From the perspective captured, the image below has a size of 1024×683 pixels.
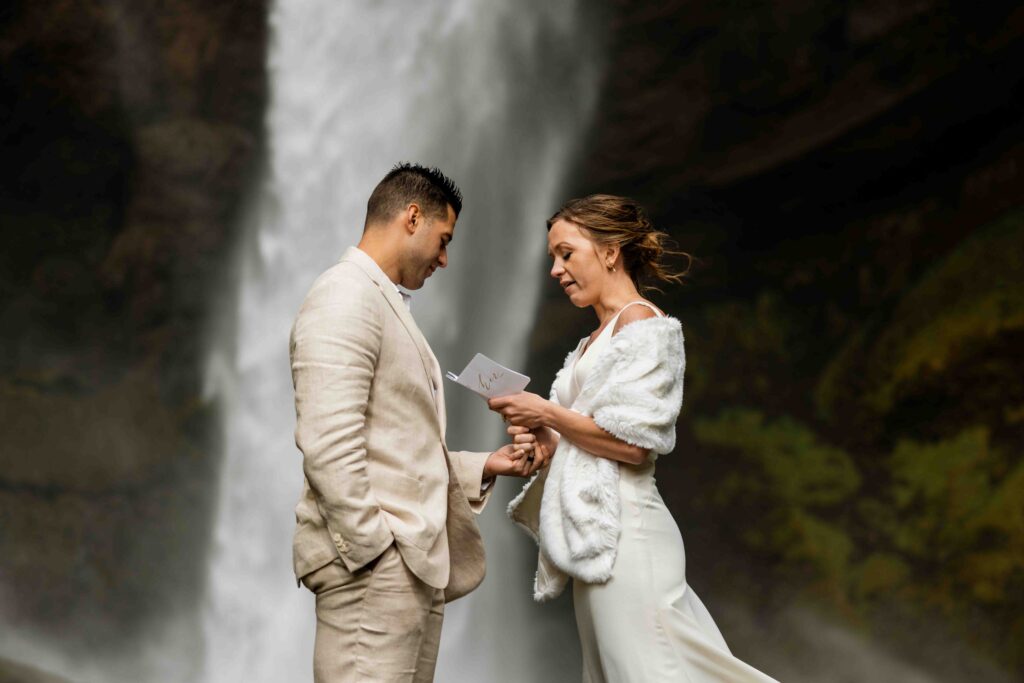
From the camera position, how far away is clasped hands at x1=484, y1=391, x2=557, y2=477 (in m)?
2.60

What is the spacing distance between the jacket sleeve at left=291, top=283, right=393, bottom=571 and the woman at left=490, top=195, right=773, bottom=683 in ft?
1.84

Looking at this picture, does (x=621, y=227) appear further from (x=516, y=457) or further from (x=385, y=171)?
(x=385, y=171)

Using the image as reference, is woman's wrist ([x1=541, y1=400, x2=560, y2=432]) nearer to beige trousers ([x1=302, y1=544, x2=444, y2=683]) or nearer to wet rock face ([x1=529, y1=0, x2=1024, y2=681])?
beige trousers ([x1=302, y1=544, x2=444, y2=683])

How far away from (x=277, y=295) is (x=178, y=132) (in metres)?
1.19

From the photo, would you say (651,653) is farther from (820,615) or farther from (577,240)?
(820,615)

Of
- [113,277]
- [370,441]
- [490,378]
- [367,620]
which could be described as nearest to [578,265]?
[490,378]

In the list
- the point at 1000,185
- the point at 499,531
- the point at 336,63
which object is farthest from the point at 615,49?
the point at 499,531

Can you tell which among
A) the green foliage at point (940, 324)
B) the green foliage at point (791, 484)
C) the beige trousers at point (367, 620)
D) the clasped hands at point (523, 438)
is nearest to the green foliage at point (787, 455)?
the green foliage at point (791, 484)

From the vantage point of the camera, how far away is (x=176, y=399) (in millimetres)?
6293

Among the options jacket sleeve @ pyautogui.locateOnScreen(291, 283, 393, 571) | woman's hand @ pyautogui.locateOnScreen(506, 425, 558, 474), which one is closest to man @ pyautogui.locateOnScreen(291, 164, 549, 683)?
jacket sleeve @ pyautogui.locateOnScreen(291, 283, 393, 571)

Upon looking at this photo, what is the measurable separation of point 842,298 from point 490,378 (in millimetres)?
4098

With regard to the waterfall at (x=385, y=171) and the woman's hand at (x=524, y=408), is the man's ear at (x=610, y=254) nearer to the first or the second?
the woman's hand at (x=524, y=408)

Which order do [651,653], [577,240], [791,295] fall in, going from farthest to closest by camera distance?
→ 1. [791,295]
2. [577,240]
3. [651,653]

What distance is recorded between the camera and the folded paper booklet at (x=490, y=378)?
101 inches
